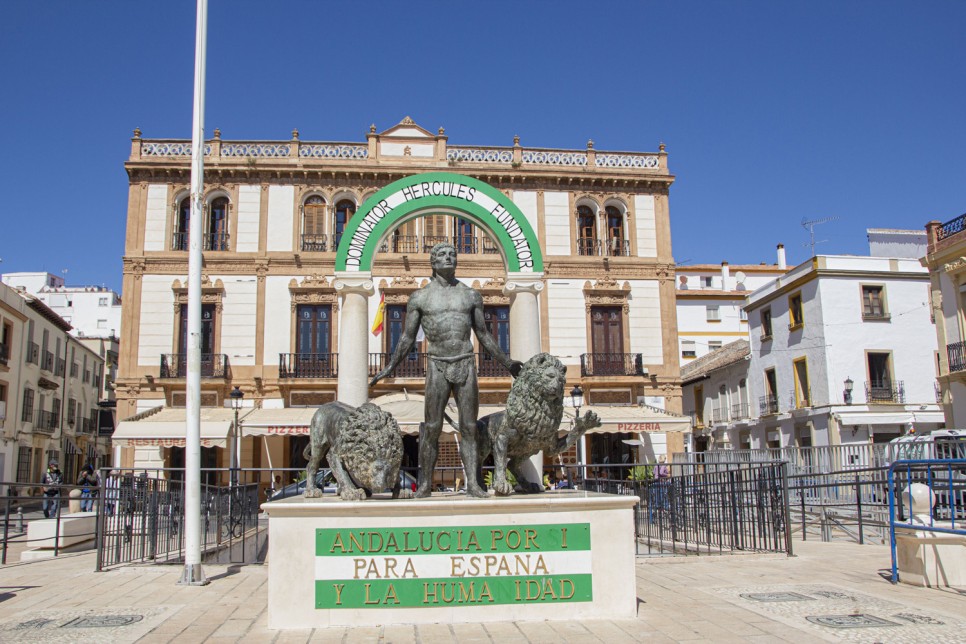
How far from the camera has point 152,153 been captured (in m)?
25.4

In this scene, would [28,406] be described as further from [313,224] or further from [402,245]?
[402,245]

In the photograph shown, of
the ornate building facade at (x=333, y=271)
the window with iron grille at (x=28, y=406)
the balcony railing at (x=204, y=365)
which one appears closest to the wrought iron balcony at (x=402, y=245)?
the ornate building facade at (x=333, y=271)

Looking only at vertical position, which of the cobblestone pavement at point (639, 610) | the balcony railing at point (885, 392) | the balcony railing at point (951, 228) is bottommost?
the cobblestone pavement at point (639, 610)

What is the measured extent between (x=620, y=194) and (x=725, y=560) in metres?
18.5

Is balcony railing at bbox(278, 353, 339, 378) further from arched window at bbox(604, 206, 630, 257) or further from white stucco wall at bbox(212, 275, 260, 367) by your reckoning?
arched window at bbox(604, 206, 630, 257)

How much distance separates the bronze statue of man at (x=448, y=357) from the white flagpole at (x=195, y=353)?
277 cm

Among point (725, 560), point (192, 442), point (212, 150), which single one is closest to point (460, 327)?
point (192, 442)

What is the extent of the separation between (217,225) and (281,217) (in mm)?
2156

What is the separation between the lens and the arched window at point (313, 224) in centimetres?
2545

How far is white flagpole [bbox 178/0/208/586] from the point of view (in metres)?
8.33

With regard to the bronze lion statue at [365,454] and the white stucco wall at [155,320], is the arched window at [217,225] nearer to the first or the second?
the white stucco wall at [155,320]

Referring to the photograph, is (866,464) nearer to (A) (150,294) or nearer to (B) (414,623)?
(B) (414,623)

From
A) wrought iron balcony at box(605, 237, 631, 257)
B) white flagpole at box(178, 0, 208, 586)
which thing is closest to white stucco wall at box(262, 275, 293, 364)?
wrought iron balcony at box(605, 237, 631, 257)

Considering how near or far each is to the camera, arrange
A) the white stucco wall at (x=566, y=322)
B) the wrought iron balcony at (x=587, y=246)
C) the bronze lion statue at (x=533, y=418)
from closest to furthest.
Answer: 1. the bronze lion statue at (x=533, y=418)
2. the white stucco wall at (x=566, y=322)
3. the wrought iron balcony at (x=587, y=246)
